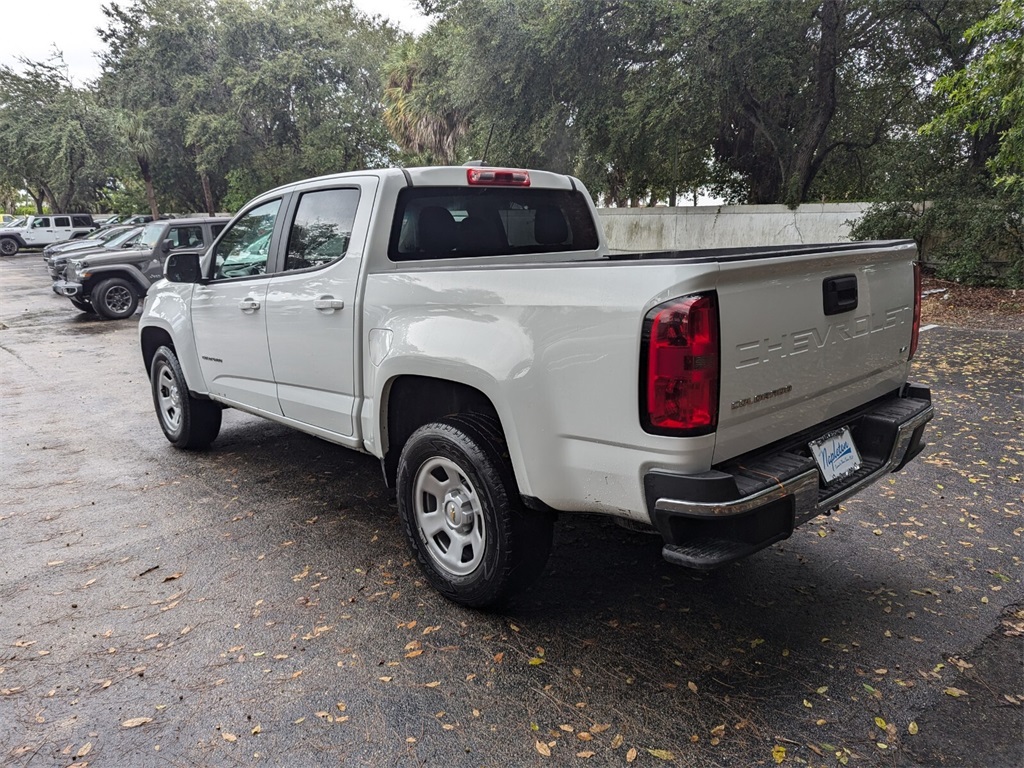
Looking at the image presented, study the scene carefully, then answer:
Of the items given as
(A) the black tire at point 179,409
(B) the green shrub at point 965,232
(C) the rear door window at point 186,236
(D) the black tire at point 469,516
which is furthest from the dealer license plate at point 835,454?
(C) the rear door window at point 186,236

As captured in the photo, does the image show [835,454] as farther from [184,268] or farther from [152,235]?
[152,235]

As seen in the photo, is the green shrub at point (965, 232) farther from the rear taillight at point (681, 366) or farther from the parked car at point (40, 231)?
the parked car at point (40, 231)

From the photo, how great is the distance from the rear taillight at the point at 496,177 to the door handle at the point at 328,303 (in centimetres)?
101

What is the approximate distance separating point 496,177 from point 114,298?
12.9 meters

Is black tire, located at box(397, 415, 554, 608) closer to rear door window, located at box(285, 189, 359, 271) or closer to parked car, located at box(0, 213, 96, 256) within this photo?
rear door window, located at box(285, 189, 359, 271)

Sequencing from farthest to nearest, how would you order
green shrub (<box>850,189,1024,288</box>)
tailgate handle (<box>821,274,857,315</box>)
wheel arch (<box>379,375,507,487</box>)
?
green shrub (<box>850,189,1024,288</box>), wheel arch (<box>379,375,507,487</box>), tailgate handle (<box>821,274,857,315</box>)

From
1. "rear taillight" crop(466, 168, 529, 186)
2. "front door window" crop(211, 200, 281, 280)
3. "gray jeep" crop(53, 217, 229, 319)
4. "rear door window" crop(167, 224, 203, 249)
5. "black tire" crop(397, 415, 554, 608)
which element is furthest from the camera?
"gray jeep" crop(53, 217, 229, 319)

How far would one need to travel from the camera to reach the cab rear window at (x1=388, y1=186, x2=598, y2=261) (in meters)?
3.96

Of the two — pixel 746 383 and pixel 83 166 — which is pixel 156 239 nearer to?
pixel 746 383

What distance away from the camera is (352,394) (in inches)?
154

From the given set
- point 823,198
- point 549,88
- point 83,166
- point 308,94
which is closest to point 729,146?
point 823,198

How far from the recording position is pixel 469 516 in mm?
3332

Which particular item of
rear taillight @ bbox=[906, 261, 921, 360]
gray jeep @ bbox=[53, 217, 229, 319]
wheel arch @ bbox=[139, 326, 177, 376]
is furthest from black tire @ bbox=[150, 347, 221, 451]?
gray jeep @ bbox=[53, 217, 229, 319]

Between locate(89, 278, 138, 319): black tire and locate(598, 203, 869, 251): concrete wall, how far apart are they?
9.71 meters
